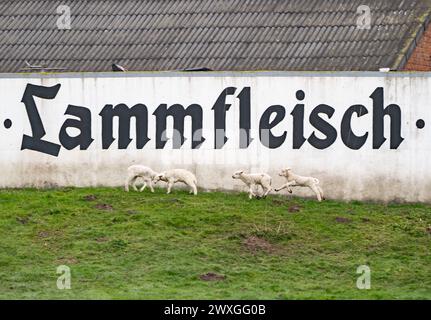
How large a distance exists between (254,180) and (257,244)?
9.26 feet

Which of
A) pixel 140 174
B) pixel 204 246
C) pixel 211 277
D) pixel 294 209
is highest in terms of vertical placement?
pixel 140 174

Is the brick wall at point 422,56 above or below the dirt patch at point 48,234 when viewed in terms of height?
above

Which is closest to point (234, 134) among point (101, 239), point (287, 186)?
point (287, 186)

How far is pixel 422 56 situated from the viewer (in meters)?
27.3

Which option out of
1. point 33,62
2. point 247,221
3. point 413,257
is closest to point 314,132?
point 247,221

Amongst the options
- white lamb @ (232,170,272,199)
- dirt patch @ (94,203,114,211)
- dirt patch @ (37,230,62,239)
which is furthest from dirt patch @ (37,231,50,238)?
white lamb @ (232,170,272,199)

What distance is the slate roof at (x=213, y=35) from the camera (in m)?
27.4

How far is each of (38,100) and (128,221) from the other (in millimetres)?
3683

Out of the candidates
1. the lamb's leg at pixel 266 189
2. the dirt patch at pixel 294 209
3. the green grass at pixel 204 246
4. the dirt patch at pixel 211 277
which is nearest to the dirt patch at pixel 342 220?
the green grass at pixel 204 246

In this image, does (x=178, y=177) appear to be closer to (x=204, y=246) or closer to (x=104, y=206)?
(x=104, y=206)

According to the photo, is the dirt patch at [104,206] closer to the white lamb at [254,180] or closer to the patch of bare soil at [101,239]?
the patch of bare soil at [101,239]

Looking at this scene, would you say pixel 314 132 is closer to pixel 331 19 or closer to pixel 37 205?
pixel 37 205

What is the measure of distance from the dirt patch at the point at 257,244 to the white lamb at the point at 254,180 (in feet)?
8.00

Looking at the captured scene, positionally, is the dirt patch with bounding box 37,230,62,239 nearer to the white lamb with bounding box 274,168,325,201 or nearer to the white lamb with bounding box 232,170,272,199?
the white lamb with bounding box 232,170,272,199
